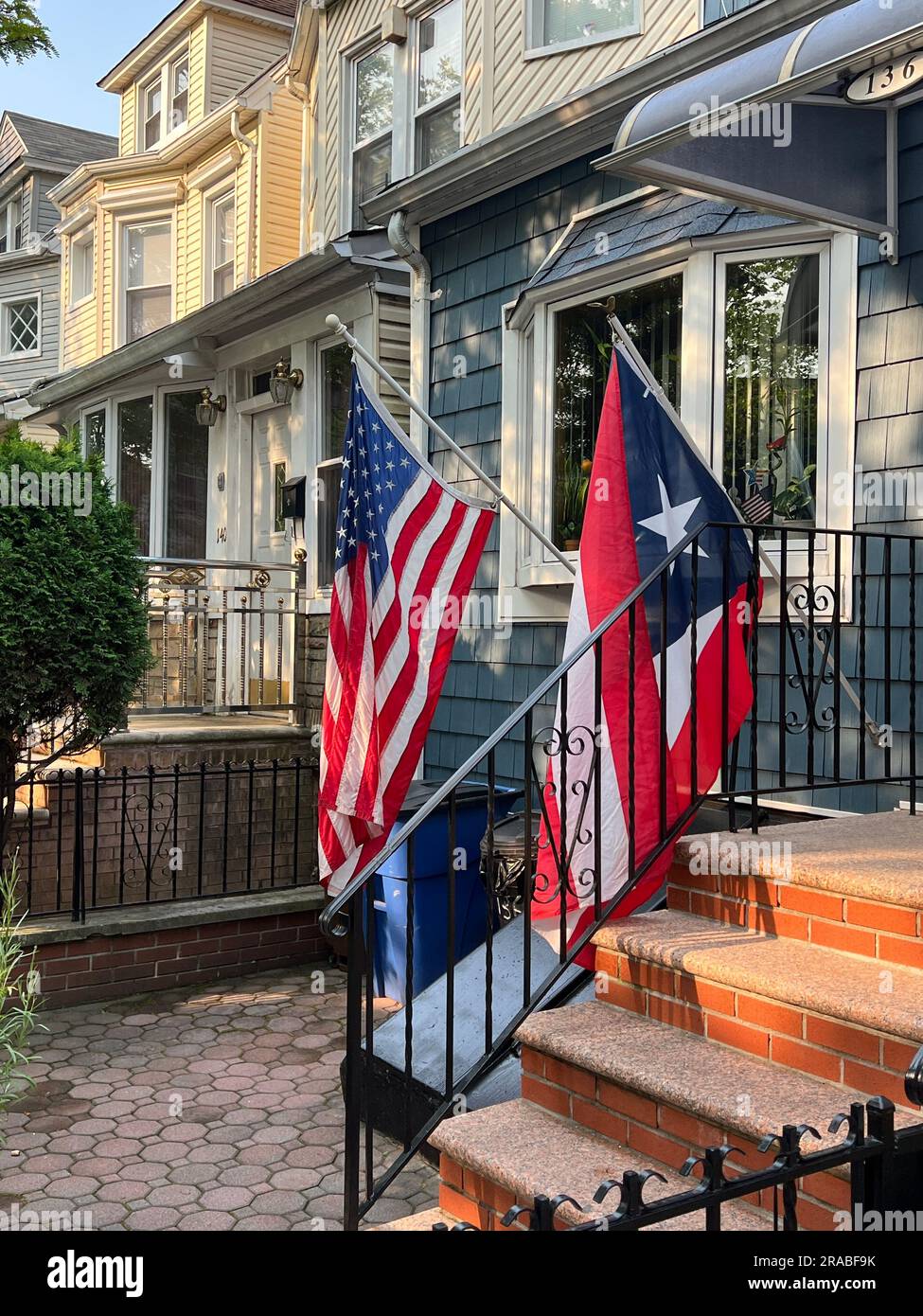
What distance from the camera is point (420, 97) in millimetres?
8930

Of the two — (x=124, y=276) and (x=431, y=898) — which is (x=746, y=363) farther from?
(x=124, y=276)

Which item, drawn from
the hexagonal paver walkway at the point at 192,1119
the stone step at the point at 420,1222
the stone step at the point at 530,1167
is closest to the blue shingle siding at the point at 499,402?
the stone step at the point at 530,1167

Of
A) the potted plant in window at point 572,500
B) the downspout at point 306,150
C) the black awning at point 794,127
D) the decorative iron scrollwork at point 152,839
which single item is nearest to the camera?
the black awning at point 794,127

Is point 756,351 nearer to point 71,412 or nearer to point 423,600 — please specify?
→ point 423,600

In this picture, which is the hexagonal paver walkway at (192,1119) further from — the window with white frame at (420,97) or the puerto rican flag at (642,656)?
the window with white frame at (420,97)

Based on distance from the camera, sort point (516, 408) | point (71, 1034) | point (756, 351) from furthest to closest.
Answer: point (516, 408) < point (71, 1034) < point (756, 351)

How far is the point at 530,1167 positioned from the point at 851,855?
4.69 feet

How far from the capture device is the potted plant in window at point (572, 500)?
6.42 metres

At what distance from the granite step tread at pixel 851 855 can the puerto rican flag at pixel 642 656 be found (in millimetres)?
270

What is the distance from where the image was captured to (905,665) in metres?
4.72

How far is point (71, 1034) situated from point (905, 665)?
441cm

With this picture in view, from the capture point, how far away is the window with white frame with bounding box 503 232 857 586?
16.6 feet
